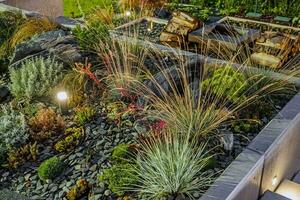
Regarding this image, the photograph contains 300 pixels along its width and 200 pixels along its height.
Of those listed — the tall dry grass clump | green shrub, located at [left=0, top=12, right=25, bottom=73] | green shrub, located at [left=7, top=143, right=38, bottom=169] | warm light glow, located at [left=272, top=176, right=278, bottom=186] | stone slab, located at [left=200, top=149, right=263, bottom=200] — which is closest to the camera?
stone slab, located at [left=200, top=149, right=263, bottom=200]

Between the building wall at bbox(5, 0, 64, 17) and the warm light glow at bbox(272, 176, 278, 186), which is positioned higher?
the building wall at bbox(5, 0, 64, 17)

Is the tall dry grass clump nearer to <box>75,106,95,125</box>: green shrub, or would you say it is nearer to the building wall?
<box>75,106,95,125</box>: green shrub

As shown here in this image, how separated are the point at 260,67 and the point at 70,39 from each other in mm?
2732

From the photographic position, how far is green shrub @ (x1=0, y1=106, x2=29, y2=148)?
420 cm

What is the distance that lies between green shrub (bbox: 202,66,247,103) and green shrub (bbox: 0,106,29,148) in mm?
2018

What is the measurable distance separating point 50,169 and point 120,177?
664 millimetres

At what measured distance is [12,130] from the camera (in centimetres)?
426

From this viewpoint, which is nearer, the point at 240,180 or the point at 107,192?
the point at 240,180

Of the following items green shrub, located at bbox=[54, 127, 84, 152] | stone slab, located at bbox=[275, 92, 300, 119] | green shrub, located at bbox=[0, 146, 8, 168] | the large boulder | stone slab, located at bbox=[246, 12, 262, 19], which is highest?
stone slab, located at bbox=[246, 12, 262, 19]

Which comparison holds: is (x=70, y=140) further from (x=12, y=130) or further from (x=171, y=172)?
(x=171, y=172)

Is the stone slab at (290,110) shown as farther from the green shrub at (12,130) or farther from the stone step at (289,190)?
the green shrub at (12,130)

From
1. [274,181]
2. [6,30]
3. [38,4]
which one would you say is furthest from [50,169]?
[38,4]

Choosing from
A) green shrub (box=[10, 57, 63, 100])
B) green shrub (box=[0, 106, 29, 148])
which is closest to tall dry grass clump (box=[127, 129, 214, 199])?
green shrub (box=[0, 106, 29, 148])

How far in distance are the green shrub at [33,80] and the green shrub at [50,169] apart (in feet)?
4.50
